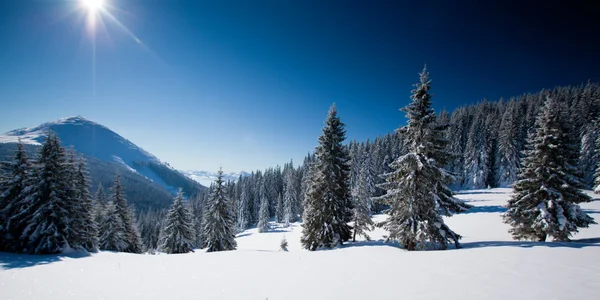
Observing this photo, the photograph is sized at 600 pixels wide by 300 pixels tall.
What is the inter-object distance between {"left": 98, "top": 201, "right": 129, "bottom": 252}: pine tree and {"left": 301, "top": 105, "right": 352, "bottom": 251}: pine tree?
83.0 feet

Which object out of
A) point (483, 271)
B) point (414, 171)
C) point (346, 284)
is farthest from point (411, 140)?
point (346, 284)

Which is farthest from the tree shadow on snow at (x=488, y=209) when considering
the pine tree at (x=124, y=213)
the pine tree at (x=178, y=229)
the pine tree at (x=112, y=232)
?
the pine tree at (x=124, y=213)

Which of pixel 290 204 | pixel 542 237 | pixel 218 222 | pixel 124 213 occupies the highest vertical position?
pixel 542 237

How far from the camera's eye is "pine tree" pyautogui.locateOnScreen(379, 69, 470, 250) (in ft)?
47.6

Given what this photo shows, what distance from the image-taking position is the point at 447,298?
631cm

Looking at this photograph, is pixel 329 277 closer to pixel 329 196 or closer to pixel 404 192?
pixel 404 192

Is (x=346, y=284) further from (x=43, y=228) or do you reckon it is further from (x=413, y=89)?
(x=43, y=228)

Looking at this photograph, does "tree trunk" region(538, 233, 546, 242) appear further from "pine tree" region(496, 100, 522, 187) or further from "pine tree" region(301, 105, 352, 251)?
"pine tree" region(496, 100, 522, 187)

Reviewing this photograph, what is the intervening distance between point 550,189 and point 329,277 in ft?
58.0

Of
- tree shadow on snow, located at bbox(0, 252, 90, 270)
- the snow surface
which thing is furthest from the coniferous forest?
the snow surface

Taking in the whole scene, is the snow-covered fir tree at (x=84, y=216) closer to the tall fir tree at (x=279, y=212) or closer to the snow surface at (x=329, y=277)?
the snow surface at (x=329, y=277)

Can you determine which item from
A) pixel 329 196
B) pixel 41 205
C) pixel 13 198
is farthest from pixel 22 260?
pixel 329 196

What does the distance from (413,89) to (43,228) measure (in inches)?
1135

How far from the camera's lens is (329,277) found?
9141 millimetres
